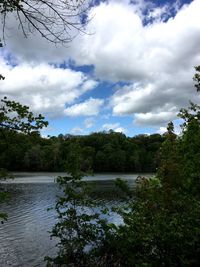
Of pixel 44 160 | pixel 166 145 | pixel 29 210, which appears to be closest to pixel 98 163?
pixel 44 160

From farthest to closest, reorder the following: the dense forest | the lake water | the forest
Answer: the dense forest < the lake water < the forest

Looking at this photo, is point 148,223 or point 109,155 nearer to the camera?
point 148,223

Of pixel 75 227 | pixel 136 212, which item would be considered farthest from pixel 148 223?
pixel 75 227

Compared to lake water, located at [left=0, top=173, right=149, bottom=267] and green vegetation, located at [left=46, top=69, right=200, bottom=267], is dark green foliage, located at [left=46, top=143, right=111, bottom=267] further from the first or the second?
lake water, located at [left=0, top=173, right=149, bottom=267]

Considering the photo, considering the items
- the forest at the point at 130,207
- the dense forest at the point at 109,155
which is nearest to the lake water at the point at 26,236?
the forest at the point at 130,207

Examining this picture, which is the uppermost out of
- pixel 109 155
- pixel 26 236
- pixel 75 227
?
pixel 109 155

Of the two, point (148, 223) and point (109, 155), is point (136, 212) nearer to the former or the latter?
point (148, 223)

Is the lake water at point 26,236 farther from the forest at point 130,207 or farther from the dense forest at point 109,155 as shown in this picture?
the dense forest at point 109,155

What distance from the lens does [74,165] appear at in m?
12.9

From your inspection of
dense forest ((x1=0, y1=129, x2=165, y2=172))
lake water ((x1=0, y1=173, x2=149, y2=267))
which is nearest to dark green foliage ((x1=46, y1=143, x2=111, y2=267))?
lake water ((x1=0, y1=173, x2=149, y2=267))

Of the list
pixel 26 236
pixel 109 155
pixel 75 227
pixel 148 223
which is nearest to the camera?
pixel 148 223

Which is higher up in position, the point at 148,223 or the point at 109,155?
the point at 109,155

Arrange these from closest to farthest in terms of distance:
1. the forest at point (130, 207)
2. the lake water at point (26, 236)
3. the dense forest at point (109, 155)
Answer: the forest at point (130, 207) < the lake water at point (26, 236) < the dense forest at point (109, 155)

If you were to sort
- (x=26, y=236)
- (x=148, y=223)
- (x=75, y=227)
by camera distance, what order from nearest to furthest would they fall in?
(x=148, y=223) → (x=75, y=227) → (x=26, y=236)
